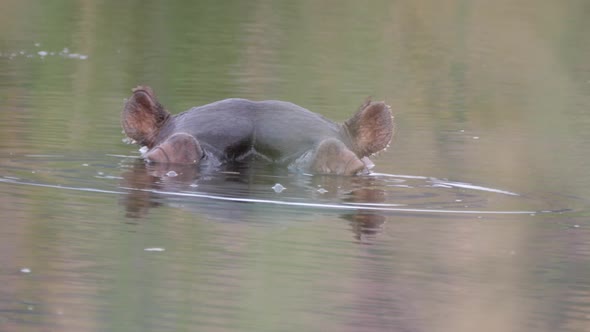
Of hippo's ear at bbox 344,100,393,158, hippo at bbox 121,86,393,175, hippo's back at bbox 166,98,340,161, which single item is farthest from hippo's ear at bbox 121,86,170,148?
→ hippo's ear at bbox 344,100,393,158

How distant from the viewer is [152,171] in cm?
646

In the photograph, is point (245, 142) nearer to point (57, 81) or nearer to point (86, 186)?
point (86, 186)

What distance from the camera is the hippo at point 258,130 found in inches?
262

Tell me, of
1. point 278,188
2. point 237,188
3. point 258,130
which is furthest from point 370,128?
point 237,188

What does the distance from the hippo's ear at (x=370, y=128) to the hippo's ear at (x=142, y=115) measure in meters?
0.90

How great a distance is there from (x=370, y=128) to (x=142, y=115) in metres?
1.07

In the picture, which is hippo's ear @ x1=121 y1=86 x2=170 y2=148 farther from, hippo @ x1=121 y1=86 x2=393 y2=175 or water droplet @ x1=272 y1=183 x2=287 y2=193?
water droplet @ x1=272 y1=183 x2=287 y2=193

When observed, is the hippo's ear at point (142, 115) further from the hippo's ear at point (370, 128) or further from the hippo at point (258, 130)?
the hippo's ear at point (370, 128)

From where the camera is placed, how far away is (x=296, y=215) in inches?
217

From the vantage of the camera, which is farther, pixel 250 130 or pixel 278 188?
pixel 250 130

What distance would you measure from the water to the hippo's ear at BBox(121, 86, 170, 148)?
20 cm

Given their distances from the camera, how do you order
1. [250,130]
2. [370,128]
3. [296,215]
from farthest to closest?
[370,128]
[250,130]
[296,215]

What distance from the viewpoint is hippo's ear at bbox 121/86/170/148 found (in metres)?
6.78

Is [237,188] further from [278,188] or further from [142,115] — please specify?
[142,115]
